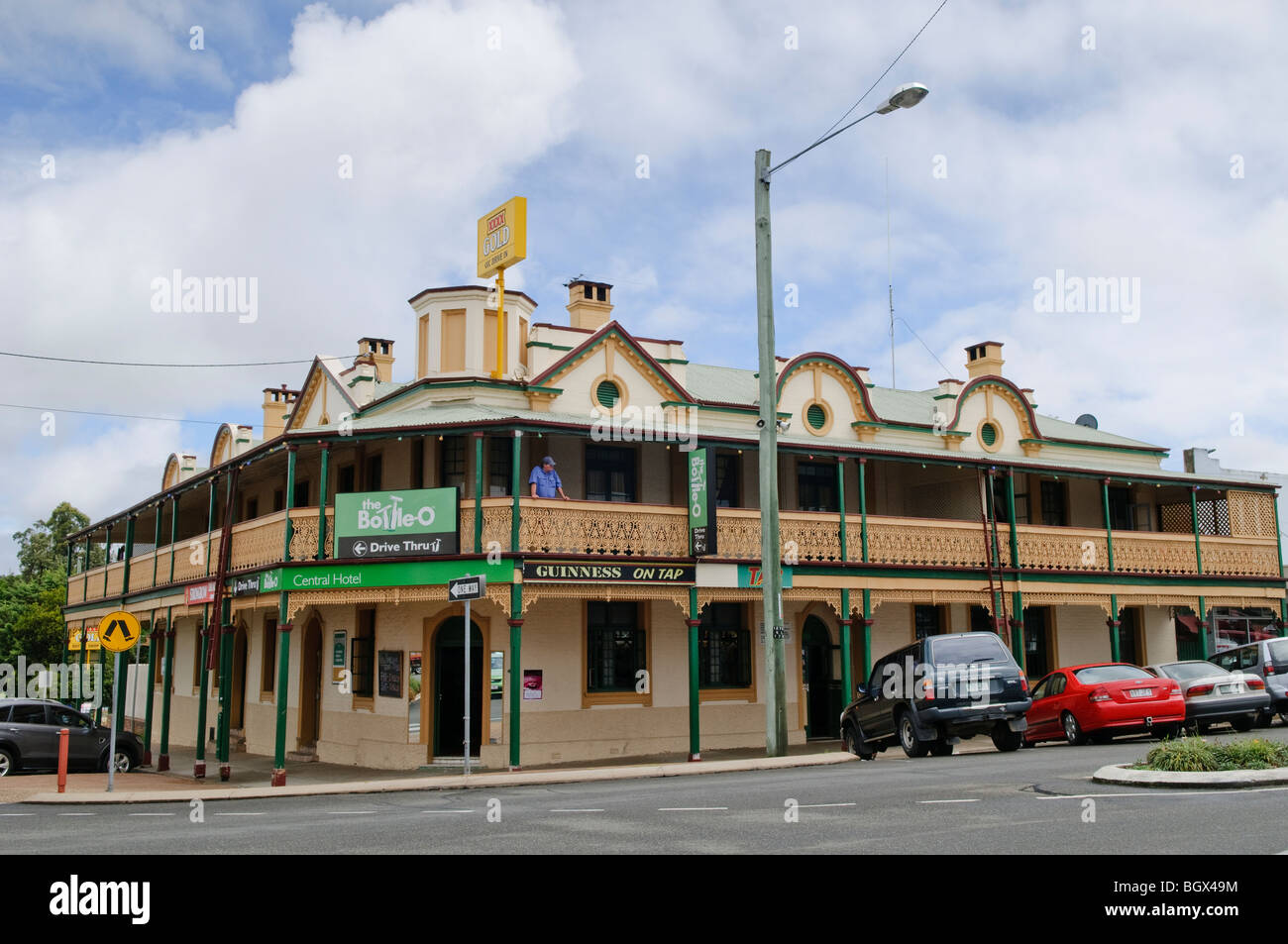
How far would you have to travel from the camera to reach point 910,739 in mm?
17766

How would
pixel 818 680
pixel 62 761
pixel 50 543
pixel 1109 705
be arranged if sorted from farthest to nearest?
1. pixel 50 543
2. pixel 818 680
3. pixel 1109 705
4. pixel 62 761

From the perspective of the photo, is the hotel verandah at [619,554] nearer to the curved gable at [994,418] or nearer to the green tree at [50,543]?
the curved gable at [994,418]

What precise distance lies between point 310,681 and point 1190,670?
17490 millimetres

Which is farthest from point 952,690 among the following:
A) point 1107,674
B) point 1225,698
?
point 1225,698

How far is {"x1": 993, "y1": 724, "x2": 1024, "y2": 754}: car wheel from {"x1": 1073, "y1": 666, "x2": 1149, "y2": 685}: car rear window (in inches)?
59.2

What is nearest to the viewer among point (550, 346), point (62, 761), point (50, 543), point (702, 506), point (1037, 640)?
A: point (62, 761)

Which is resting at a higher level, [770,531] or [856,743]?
[770,531]

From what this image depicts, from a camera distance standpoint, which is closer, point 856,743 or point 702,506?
point 856,743

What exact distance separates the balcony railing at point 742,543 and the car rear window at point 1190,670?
517 cm

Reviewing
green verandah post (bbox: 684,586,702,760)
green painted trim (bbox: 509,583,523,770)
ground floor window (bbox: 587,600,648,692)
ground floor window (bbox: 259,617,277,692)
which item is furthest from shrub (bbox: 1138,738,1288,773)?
ground floor window (bbox: 259,617,277,692)

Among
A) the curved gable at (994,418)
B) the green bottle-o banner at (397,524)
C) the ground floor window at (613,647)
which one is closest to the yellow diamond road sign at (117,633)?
the green bottle-o banner at (397,524)

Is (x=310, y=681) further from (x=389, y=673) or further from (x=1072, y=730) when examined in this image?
(x=1072, y=730)

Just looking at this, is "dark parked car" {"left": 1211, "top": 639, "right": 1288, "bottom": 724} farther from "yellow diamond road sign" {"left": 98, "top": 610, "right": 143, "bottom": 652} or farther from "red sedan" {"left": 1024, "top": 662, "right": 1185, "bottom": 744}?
"yellow diamond road sign" {"left": 98, "top": 610, "right": 143, "bottom": 652}

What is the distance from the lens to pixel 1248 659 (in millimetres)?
21750
